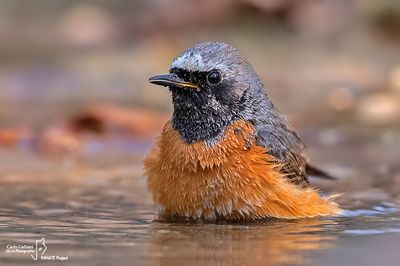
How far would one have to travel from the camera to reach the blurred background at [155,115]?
536 cm

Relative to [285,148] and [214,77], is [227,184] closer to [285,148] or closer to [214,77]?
[285,148]

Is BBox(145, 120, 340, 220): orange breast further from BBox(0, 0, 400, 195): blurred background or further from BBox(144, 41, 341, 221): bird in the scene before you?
BBox(0, 0, 400, 195): blurred background

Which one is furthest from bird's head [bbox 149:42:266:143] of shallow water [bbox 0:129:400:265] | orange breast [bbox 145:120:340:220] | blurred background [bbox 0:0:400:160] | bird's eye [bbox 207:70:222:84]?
blurred background [bbox 0:0:400:160]

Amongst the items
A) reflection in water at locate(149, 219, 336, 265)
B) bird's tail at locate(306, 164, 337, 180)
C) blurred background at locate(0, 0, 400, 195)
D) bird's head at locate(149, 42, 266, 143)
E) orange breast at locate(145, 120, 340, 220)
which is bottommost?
reflection in water at locate(149, 219, 336, 265)

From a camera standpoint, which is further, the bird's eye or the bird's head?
the bird's eye

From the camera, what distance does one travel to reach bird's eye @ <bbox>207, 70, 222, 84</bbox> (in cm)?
669

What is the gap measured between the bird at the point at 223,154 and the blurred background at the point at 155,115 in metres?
0.23

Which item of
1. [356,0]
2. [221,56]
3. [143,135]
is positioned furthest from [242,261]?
[356,0]

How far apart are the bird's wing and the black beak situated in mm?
582

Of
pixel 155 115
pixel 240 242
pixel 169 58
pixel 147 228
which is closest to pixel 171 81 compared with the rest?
pixel 147 228

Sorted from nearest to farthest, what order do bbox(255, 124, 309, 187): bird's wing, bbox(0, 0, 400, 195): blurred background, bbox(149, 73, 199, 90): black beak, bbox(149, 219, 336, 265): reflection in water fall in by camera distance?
1. bbox(149, 219, 336, 265): reflection in water
2. bbox(149, 73, 199, 90): black beak
3. bbox(255, 124, 309, 187): bird's wing
4. bbox(0, 0, 400, 195): blurred background

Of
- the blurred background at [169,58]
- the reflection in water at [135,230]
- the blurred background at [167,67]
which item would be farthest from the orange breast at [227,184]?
the blurred background at [169,58]

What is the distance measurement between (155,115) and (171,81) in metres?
4.57

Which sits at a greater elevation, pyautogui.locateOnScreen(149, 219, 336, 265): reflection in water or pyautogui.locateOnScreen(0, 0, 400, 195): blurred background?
pyautogui.locateOnScreen(0, 0, 400, 195): blurred background
